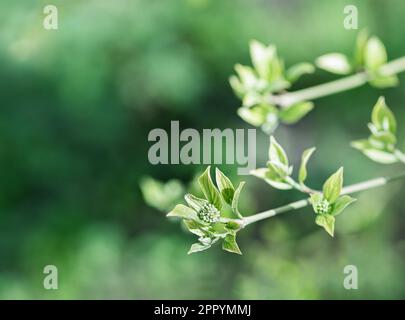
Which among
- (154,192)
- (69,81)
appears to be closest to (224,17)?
(69,81)

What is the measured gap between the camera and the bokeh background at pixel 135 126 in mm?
1215

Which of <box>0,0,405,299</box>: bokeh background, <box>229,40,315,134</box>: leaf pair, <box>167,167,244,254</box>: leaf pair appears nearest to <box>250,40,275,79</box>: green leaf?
<box>229,40,315,134</box>: leaf pair

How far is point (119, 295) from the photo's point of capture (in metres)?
1.16

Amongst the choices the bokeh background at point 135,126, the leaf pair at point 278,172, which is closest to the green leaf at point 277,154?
the leaf pair at point 278,172

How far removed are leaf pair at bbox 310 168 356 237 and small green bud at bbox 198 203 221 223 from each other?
64 millimetres

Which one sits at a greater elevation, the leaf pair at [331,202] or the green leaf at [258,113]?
the green leaf at [258,113]

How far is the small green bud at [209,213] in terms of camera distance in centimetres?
39

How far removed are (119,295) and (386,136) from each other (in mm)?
842

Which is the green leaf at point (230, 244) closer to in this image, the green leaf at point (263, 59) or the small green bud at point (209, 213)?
the small green bud at point (209, 213)

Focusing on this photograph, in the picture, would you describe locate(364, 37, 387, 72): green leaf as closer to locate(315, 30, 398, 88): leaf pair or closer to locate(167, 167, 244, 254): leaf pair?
locate(315, 30, 398, 88): leaf pair

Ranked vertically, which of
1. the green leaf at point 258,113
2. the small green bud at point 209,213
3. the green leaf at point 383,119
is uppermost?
the green leaf at point 258,113

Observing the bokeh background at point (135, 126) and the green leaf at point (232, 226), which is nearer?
the green leaf at point (232, 226)

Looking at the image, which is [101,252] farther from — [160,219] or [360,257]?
[360,257]

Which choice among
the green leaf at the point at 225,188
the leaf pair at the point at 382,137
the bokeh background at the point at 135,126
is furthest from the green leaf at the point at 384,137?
the bokeh background at the point at 135,126
